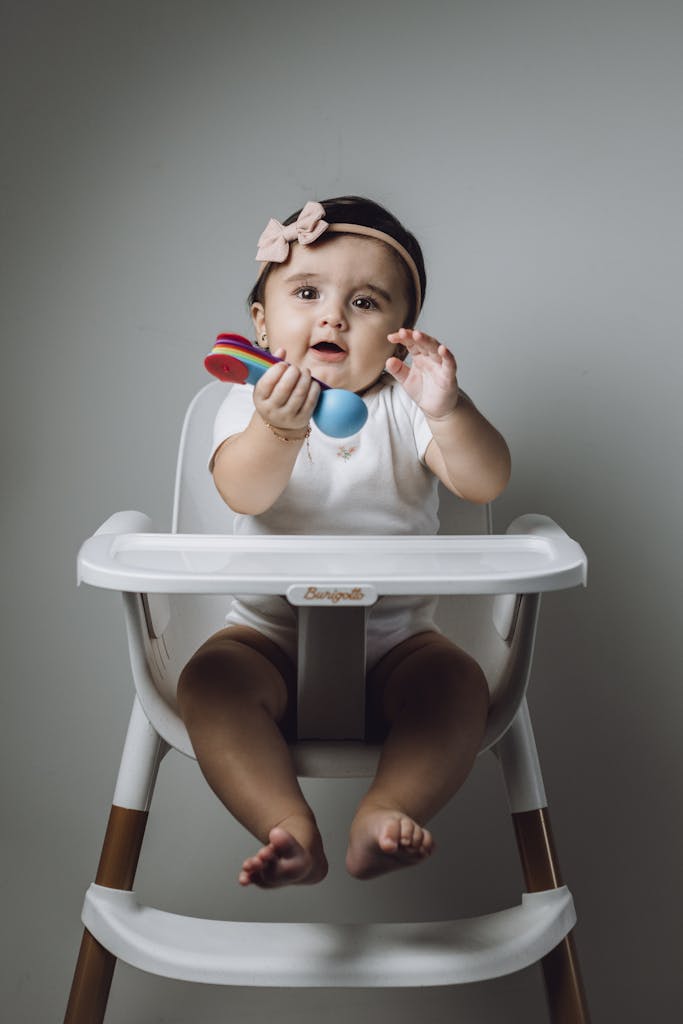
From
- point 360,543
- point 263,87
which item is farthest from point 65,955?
point 263,87

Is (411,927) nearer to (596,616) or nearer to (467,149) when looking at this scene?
(596,616)

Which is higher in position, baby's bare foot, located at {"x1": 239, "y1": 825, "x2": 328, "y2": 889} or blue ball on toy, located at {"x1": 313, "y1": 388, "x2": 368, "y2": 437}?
blue ball on toy, located at {"x1": 313, "y1": 388, "x2": 368, "y2": 437}

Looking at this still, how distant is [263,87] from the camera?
4.66ft

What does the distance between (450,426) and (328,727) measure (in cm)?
27

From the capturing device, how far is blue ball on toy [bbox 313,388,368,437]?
89cm

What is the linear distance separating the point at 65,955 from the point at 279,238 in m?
0.79

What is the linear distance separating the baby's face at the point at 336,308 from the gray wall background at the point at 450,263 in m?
0.34

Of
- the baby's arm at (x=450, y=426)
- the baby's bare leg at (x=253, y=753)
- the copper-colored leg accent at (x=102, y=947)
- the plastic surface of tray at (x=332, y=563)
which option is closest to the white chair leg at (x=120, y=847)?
Result: the copper-colored leg accent at (x=102, y=947)

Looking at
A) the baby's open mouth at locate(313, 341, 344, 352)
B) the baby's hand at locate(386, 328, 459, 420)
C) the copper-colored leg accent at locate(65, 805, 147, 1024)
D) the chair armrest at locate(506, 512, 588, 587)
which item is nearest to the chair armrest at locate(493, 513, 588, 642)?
the chair armrest at locate(506, 512, 588, 587)

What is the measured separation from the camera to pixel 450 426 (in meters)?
1.00

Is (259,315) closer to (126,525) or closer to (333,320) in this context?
(333,320)

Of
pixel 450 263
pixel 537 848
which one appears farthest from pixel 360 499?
pixel 450 263

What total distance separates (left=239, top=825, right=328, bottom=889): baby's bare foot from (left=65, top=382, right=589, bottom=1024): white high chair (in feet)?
0.39

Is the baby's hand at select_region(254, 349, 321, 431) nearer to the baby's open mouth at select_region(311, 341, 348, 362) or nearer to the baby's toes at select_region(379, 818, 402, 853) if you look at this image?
the baby's open mouth at select_region(311, 341, 348, 362)
